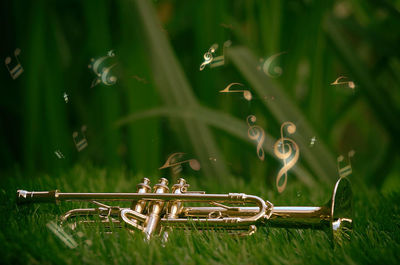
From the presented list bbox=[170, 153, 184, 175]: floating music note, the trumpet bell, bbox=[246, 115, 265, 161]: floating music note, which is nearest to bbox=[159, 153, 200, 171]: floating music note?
bbox=[170, 153, 184, 175]: floating music note

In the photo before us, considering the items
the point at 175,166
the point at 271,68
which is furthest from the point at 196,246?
the point at 271,68

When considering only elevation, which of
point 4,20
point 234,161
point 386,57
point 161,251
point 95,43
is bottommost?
point 161,251

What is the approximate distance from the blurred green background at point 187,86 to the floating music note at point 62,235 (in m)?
0.26

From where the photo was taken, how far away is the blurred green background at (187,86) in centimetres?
69

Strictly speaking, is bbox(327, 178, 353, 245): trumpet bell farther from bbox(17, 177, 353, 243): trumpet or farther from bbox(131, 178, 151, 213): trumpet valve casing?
bbox(131, 178, 151, 213): trumpet valve casing

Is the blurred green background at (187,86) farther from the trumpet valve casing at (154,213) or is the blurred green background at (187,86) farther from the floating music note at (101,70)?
the trumpet valve casing at (154,213)

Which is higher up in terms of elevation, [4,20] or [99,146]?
[4,20]

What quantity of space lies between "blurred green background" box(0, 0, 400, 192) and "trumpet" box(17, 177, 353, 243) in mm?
191

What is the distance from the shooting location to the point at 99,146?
866 mm

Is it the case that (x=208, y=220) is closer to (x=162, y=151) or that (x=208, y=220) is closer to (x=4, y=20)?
(x=162, y=151)

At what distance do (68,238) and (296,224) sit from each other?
234 mm

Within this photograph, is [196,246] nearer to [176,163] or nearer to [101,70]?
[176,163]

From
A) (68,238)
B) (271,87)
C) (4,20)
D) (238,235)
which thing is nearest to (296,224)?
(238,235)

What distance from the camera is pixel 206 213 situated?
460 millimetres
